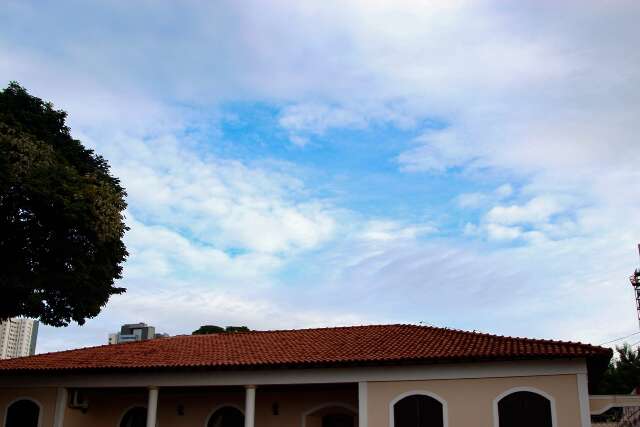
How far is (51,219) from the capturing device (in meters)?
19.1

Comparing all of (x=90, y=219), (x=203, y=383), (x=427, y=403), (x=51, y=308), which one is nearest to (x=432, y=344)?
(x=427, y=403)

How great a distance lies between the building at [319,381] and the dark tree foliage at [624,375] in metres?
24.7

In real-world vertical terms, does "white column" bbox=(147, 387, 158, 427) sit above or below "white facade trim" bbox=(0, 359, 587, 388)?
below

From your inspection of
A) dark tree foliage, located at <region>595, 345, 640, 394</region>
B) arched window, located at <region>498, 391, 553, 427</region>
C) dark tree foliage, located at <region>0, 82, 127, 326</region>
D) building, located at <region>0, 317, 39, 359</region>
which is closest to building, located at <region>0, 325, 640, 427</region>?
arched window, located at <region>498, 391, 553, 427</region>

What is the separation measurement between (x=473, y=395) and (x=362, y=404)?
271 centimetres

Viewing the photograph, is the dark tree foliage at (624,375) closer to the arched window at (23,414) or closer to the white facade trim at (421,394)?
the white facade trim at (421,394)

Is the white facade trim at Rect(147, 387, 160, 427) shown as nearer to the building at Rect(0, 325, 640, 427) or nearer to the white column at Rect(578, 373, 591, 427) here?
the building at Rect(0, 325, 640, 427)

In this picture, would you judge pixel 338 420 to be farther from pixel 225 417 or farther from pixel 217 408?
pixel 217 408

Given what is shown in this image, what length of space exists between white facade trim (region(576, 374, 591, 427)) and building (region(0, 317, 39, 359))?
149851 millimetres

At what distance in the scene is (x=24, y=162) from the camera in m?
18.2

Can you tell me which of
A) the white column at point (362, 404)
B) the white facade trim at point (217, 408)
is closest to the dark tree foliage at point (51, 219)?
the white facade trim at point (217, 408)

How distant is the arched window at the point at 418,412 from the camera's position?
14922 millimetres

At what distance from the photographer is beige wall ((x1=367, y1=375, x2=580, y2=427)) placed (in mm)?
14188

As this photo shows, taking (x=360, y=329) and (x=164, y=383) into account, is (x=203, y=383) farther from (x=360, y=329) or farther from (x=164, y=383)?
(x=360, y=329)
